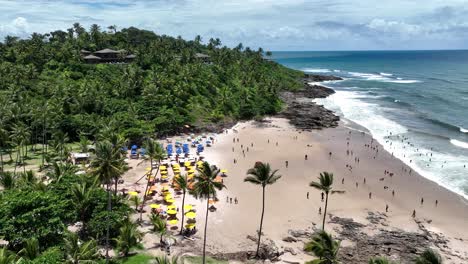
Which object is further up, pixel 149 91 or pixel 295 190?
pixel 149 91

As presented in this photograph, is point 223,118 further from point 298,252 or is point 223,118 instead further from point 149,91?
point 298,252

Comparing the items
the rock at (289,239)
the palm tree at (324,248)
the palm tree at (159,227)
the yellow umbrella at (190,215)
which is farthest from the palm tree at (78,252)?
the rock at (289,239)

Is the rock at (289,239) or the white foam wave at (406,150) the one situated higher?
the white foam wave at (406,150)

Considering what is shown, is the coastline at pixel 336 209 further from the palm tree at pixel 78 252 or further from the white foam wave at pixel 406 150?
the palm tree at pixel 78 252

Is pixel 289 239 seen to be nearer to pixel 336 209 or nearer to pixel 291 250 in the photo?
pixel 291 250

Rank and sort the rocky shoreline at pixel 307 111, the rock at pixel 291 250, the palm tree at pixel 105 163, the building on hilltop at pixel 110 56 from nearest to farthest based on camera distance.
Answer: the palm tree at pixel 105 163, the rock at pixel 291 250, the rocky shoreline at pixel 307 111, the building on hilltop at pixel 110 56

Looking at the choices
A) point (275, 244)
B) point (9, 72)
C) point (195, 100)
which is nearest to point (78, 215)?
point (275, 244)

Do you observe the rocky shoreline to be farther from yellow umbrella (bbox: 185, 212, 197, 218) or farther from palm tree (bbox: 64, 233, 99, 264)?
palm tree (bbox: 64, 233, 99, 264)

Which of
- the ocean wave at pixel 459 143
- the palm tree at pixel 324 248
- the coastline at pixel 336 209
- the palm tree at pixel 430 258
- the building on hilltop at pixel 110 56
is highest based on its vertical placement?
the building on hilltop at pixel 110 56
